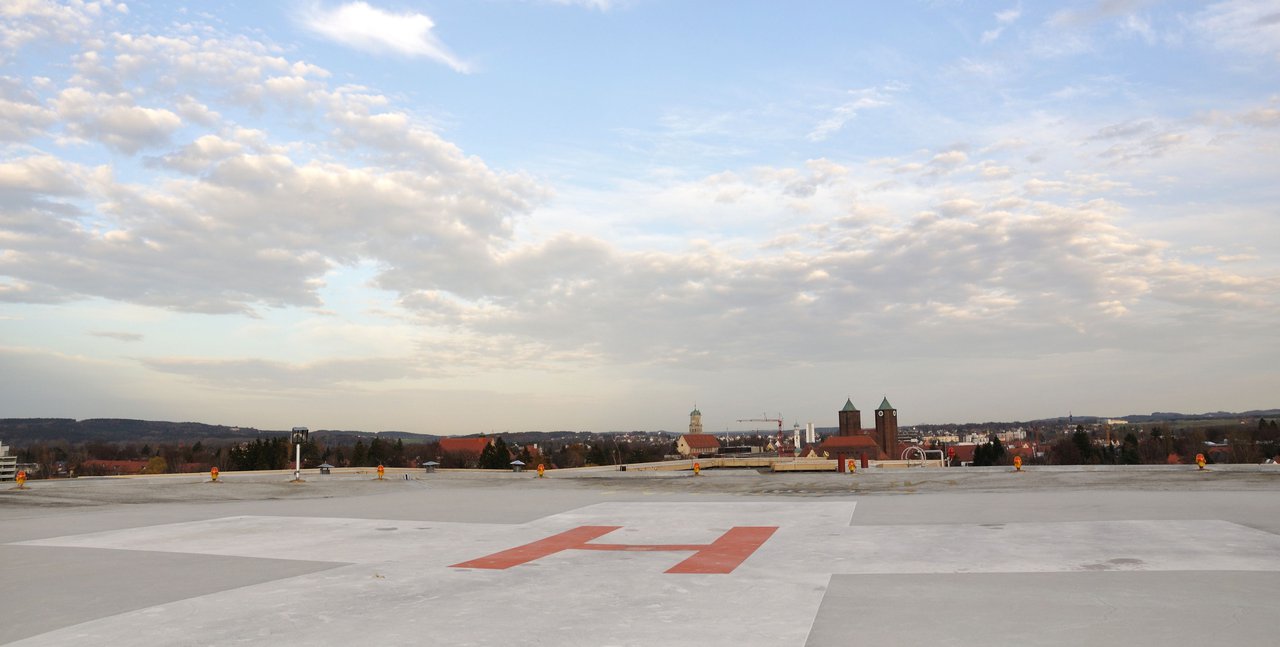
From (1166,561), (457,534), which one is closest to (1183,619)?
(1166,561)

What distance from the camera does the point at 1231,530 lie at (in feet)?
Answer: 43.7

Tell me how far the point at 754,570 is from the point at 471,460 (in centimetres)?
15814

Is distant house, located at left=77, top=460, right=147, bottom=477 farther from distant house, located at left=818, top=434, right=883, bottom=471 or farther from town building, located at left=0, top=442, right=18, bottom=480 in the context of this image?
distant house, located at left=818, top=434, right=883, bottom=471

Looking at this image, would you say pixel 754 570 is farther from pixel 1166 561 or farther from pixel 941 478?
pixel 941 478

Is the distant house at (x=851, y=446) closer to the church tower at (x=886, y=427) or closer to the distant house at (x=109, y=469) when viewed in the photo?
the church tower at (x=886, y=427)

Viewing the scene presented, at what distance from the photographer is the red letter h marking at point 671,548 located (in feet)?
38.4

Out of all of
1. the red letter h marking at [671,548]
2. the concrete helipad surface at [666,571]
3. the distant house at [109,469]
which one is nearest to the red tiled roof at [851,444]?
the distant house at [109,469]

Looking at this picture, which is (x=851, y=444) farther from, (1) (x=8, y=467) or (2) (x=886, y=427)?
(1) (x=8, y=467)

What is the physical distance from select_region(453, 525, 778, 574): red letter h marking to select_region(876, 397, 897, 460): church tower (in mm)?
173481

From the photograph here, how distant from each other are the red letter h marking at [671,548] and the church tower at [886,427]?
173 metres

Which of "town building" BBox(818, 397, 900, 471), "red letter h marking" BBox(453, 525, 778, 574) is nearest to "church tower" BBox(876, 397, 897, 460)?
"town building" BBox(818, 397, 900, 471)

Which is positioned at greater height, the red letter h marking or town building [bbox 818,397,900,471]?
the red letter h marking

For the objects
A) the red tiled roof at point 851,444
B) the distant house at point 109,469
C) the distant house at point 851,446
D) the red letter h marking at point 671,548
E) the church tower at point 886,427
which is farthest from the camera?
the church tower at point 886,427

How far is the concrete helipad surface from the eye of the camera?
7.68m
